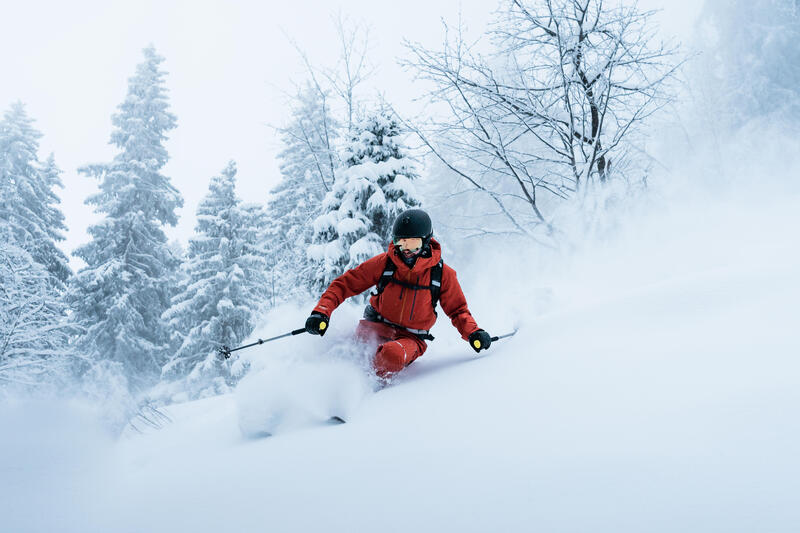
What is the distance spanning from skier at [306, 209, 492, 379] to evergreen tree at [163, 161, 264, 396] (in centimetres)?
1194

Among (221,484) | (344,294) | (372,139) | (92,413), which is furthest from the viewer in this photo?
(372,139)

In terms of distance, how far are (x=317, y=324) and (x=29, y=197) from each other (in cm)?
1675

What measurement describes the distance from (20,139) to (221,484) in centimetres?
1843

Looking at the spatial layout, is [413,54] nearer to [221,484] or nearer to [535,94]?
[535,94]

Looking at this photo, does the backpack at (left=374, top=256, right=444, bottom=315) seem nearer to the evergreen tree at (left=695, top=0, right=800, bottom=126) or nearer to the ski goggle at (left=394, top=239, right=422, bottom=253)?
the ski goggle at (left=394, top=239, right=422, bottom=253)

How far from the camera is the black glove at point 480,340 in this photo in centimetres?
287

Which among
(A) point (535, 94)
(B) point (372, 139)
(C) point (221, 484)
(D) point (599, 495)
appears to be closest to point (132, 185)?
(B) point (372, 139)

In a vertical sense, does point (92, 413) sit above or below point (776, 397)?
below

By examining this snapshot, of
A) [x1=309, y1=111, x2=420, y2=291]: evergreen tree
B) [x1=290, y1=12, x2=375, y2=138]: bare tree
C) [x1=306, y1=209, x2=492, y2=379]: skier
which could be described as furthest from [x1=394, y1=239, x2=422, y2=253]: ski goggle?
[x1=290, y1=12, x2=375, y2=138]: bare tree

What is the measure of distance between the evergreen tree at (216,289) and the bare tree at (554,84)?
36.1ft

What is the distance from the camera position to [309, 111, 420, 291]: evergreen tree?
920cm

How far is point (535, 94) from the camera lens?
580 cm

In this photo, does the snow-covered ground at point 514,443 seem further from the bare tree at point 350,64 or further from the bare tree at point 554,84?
the bare tree at point 350,64

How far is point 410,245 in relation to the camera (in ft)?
10.7
